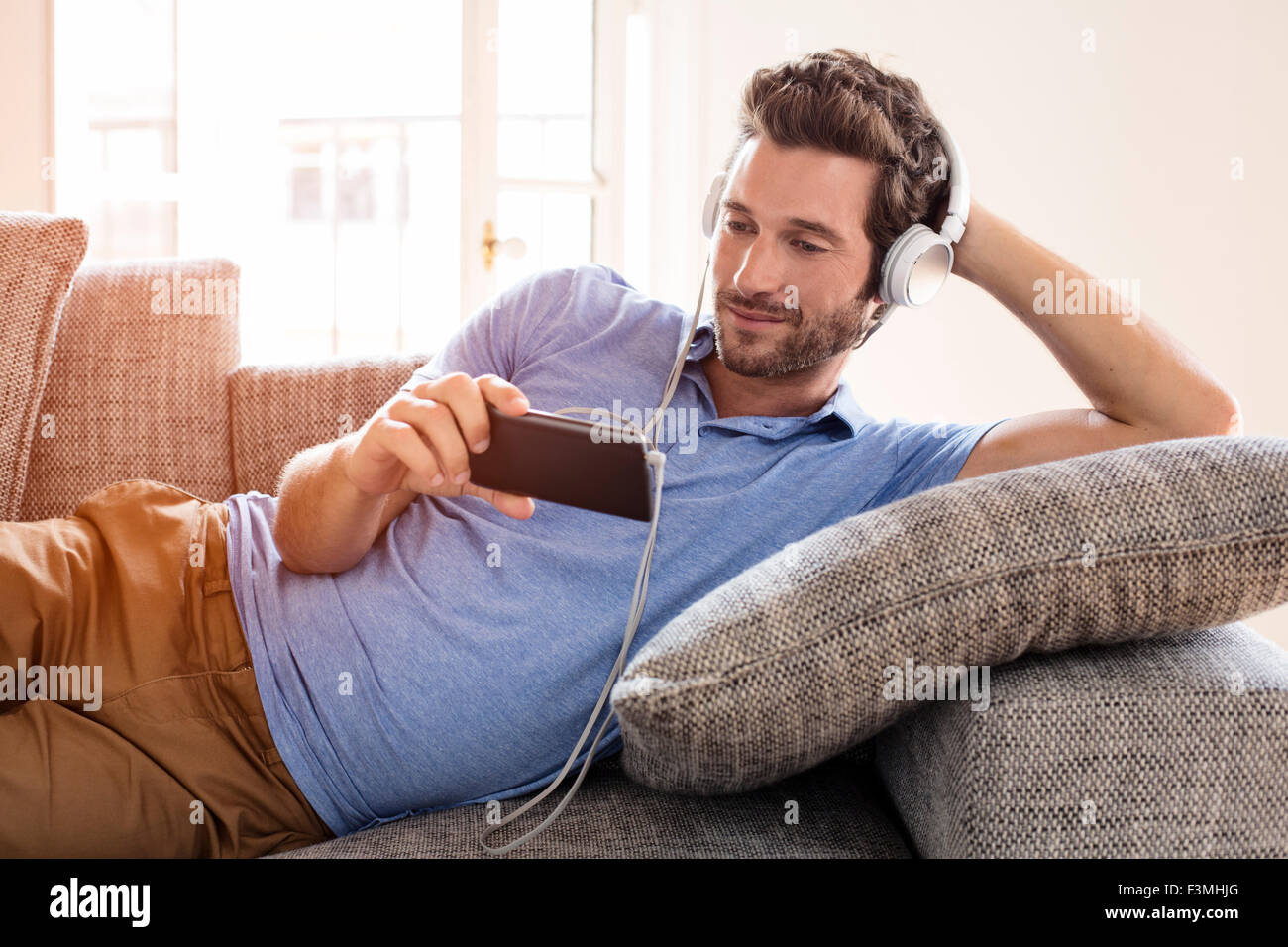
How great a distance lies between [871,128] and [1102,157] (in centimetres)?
156

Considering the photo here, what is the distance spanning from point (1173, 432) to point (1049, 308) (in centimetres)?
20

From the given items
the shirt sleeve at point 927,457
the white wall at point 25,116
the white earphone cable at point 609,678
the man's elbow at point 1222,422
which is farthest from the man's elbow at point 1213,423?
the white wall at point 25,116

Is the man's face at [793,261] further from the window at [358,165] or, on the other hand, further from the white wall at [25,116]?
the white wall at [25,116]

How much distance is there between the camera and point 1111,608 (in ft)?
2.59

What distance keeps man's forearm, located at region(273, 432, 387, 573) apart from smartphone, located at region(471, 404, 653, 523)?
0.21 metres

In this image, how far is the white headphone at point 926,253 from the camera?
1.20m

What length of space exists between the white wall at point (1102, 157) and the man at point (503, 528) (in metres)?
1.36

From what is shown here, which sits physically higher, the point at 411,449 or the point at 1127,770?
the point at 411,449

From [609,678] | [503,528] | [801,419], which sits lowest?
[609,678]

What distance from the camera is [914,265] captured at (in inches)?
47.8

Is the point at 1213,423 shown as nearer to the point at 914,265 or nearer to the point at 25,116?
the point at 914,265

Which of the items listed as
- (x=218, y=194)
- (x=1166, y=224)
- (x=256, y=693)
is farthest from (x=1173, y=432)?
(x=218, y=194)

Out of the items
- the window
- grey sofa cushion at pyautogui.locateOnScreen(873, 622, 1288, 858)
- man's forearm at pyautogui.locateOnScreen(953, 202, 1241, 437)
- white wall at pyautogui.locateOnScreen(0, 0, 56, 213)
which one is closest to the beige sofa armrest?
the window

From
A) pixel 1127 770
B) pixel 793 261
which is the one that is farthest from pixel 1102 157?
pixel 1127 770
